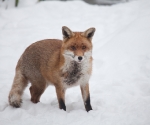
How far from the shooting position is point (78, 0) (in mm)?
10633

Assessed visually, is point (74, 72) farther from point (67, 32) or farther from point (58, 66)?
point (67, 32)

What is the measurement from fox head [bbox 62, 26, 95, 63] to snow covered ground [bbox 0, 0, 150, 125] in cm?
85

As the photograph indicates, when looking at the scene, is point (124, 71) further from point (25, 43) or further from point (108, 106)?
point (25, 43)

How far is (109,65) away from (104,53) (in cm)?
52

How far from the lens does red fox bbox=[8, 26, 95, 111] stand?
356cm

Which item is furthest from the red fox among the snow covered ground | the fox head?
the snow covered ground

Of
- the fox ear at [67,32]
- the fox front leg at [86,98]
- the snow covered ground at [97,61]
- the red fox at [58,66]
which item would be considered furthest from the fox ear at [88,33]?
the snow covered ground at [97,61]

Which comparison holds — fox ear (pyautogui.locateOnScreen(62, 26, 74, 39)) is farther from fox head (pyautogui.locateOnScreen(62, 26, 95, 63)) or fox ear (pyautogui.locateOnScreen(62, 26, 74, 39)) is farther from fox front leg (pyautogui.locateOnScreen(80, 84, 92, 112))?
fox front leg (pyautogui.locateOnScreen(80, 84, 92, 112))

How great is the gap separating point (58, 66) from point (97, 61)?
2428mm

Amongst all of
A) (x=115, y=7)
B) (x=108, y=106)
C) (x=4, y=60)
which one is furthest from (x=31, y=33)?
(x=108, y=106)

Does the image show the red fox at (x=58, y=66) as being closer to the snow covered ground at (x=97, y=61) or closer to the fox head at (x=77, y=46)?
the fox head at (x=77, y=46)

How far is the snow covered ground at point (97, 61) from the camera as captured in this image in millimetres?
3504

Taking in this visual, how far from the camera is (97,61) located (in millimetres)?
6043

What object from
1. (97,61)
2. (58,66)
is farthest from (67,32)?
(97,61)
